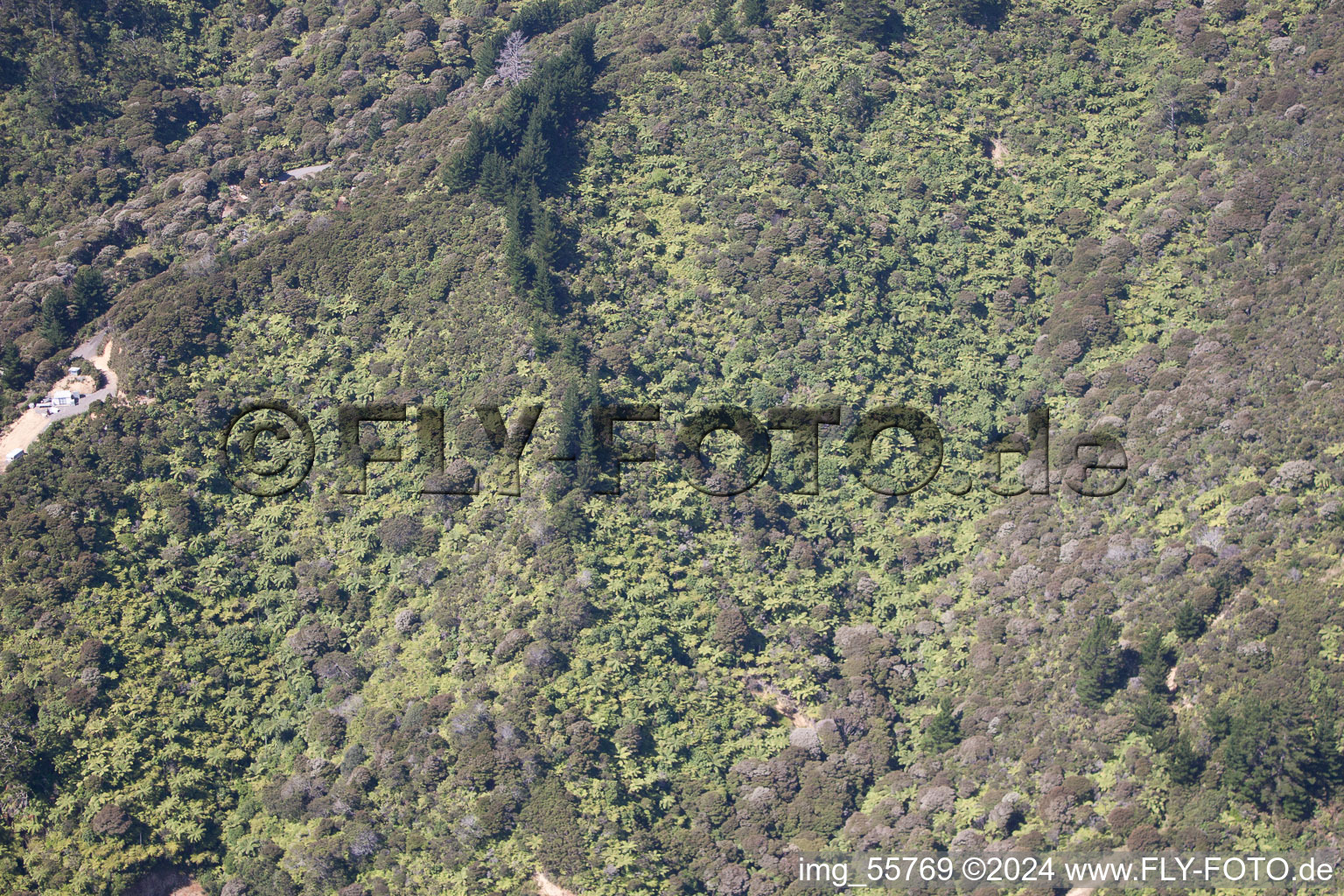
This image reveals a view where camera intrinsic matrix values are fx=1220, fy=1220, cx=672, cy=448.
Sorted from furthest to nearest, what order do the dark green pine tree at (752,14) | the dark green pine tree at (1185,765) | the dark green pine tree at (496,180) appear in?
the dark green pine tree at (752,14), the dark green pine tree at (496,180), the dark green pine tree at (1185,765)

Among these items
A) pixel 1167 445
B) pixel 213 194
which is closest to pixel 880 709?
pixel 1167 445

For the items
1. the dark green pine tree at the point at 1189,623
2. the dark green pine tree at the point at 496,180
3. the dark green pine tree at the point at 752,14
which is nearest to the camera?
the dark green pine tree at the point at 1189,623

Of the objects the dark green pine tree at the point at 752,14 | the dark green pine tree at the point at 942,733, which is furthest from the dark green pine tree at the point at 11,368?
the dark green pine tree at the point at 942,733

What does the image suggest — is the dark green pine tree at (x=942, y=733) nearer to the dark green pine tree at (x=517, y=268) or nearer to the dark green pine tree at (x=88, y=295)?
the dark green pine tree at (x=517, y=268)

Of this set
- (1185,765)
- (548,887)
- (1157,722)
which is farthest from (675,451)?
(1185,765)

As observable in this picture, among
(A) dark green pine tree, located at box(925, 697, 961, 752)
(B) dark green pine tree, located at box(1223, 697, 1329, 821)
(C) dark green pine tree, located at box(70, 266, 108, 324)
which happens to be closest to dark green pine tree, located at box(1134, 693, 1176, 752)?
(B) dark green pine tree, located at box(1223, 697, 1329, 821)

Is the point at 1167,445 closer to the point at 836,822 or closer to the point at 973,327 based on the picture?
the point at 973,327
